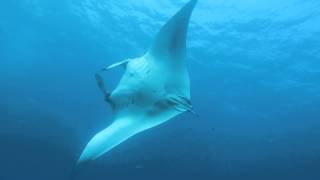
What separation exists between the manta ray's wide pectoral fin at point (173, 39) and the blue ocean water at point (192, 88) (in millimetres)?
1630

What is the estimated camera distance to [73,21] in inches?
576

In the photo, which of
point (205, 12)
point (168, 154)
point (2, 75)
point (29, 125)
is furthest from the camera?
point (168, 154)

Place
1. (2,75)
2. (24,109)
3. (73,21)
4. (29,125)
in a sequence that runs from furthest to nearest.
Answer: (29,125), (24,109), (2,75), (73,21)

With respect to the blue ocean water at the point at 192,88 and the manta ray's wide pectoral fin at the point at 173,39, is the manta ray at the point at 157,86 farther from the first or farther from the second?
the blue ocean water at the point at 192,88

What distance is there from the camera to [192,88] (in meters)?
18.1

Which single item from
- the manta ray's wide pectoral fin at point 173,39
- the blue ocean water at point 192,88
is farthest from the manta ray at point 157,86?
the blue ocean water at point 192,88

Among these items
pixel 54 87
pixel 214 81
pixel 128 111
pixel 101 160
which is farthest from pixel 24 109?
pixel 128 111

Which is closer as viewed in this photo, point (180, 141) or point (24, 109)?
point (24, 109)

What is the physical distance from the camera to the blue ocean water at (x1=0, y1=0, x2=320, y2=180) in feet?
43.3

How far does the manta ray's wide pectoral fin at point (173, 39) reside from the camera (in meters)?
3.92

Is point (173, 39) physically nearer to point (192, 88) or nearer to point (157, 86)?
point (157, 86)

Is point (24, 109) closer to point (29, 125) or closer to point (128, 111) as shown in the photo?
point (29, 125)

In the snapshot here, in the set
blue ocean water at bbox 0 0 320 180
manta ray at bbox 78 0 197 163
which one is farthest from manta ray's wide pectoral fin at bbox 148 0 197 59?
blue ocean water at bbox 0 0 320 180

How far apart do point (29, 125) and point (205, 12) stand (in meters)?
16.4
